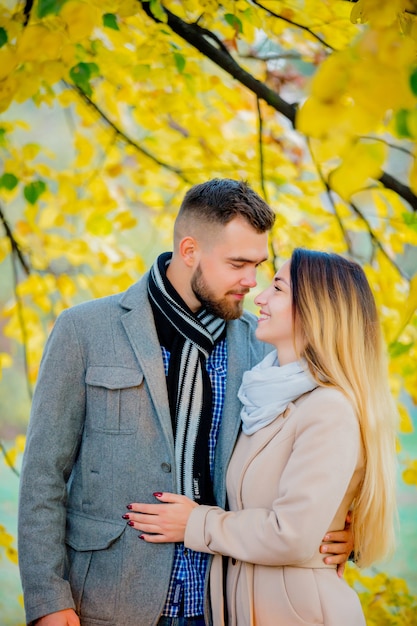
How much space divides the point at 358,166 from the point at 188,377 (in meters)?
1.23

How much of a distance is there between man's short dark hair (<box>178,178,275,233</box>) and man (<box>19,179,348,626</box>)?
0.24m

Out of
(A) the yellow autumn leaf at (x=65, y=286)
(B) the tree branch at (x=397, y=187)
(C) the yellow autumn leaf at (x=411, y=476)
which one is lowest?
(C) the yellow autumn leaf at (x=411, y=476)

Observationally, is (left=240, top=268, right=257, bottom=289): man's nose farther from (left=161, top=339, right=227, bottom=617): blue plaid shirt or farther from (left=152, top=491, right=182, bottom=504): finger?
(left=161, top=339, right=227, bottom=617): blue plaid shirt

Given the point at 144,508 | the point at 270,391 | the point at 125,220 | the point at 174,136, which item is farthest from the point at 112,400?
the point at 174,136

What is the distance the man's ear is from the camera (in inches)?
85.4

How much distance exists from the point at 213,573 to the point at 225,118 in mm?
2267

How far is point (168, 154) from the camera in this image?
130 inches

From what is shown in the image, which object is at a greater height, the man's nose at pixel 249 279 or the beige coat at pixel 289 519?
the man's nose at pixel 249 279

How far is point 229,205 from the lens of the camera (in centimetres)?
217

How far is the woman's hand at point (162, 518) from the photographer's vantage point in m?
1.81

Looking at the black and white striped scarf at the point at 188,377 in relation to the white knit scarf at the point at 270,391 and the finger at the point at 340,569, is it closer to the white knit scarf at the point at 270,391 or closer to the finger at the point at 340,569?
the white knit scarf at the point at 270,391

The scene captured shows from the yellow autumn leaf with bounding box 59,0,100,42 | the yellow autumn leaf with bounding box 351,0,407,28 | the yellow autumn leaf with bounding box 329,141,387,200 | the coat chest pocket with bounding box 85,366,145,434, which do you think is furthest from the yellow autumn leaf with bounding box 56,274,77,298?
the yellow autumn leaf with bounding box 329,141,387,200

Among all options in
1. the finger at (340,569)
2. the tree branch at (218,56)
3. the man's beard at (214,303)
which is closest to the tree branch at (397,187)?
the tree branch at (218,56)

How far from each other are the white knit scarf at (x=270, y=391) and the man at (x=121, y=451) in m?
0.09
